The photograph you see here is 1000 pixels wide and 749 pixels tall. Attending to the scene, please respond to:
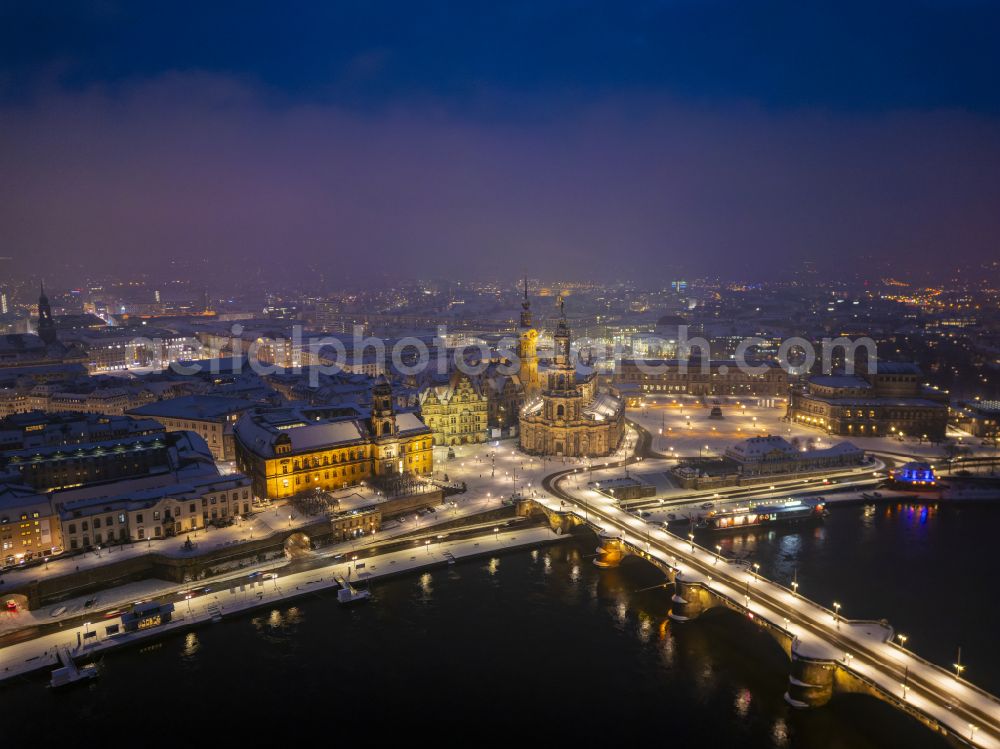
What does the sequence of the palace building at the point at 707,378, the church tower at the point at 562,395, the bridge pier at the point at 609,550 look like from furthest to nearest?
the palace building at the point at 707,378 → the church tower at the point at 562,395 → the bridge pier at the point at 609,550

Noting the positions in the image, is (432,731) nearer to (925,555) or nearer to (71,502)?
(71,502)

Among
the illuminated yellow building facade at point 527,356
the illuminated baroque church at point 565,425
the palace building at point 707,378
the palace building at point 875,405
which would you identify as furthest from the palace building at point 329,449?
the palace building at point 707,378

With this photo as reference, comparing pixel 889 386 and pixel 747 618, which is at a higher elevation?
pixel 889 386

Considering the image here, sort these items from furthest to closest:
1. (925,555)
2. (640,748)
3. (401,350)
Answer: (401,350) → (925,555) → (640,748)

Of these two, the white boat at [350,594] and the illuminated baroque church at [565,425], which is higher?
the illuminated baroque church at [565,425]

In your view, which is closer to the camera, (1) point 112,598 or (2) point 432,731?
(2) point 432,731

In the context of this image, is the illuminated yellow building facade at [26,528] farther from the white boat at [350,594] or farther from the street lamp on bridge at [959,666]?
the street lamp on bridge at [959,666]

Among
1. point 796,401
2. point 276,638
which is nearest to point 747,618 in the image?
point 276,638
